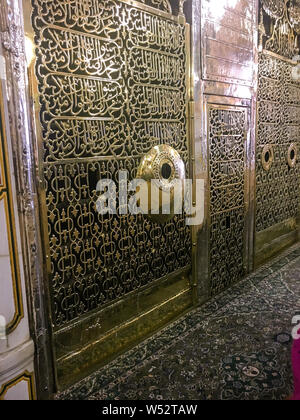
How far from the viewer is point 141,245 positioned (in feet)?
7.74

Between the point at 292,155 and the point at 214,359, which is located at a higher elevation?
the point at 292,155

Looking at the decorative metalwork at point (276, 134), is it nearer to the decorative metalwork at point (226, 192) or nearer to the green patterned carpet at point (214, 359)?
the decorative metalwork at point (226, 192)

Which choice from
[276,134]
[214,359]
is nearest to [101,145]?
[214,359]

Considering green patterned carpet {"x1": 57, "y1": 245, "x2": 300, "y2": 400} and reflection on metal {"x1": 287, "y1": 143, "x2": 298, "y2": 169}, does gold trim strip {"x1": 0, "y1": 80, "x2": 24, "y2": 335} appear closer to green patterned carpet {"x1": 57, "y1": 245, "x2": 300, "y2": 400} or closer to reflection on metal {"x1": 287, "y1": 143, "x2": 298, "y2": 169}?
green patterned carpet {"x1": 57, "y1": 245, "x2": 300, "y2": 400}

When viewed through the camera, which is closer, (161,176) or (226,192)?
(161,176)

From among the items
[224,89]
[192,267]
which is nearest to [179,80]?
[224,89]

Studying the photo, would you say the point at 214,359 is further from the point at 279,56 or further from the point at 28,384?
the point at 279,56

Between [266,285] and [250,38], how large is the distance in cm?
227

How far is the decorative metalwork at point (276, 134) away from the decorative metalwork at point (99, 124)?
136 cm

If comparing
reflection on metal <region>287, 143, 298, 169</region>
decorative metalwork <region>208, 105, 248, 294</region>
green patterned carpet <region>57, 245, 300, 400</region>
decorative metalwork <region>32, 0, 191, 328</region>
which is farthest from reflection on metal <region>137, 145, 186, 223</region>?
reflection on metal <region>287, 143, 298, 169</region>

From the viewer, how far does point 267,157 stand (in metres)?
3.68

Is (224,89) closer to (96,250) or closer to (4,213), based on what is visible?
(96,250)

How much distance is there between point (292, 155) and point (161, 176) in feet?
8.27

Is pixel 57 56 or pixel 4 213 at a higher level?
pixel 57 56
